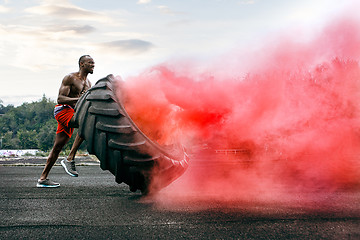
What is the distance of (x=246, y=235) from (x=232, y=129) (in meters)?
3.40

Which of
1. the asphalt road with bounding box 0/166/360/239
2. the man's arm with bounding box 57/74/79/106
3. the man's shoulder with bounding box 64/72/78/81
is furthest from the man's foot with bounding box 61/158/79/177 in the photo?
the man's shoulder with bounding box 64/72/78/81

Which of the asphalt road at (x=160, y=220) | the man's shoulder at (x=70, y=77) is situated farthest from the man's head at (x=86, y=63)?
the asphalt road at (x=160, y=220)

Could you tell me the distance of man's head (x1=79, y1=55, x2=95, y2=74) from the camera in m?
5.52

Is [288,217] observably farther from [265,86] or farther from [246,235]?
[265,86]

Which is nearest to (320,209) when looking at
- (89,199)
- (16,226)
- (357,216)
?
(357,216)

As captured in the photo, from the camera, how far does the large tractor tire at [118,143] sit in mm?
3799

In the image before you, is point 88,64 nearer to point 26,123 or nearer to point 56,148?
point 56,148

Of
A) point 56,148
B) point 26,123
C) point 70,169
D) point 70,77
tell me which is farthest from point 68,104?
point 26,123

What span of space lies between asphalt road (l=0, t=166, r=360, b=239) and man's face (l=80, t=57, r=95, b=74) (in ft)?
7.47

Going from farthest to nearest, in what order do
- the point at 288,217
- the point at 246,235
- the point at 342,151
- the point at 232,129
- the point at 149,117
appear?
the point at 342,151
the point at 232,129
the point at 149,117
the point at 288,217
the point at 246,235

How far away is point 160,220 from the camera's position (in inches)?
126

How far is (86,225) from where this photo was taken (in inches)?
119

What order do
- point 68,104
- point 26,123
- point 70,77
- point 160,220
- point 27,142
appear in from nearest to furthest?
point 160,220
point 68,104
point 70,77
point 27,142
point 26,123

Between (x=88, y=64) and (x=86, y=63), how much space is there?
0.12 feet
